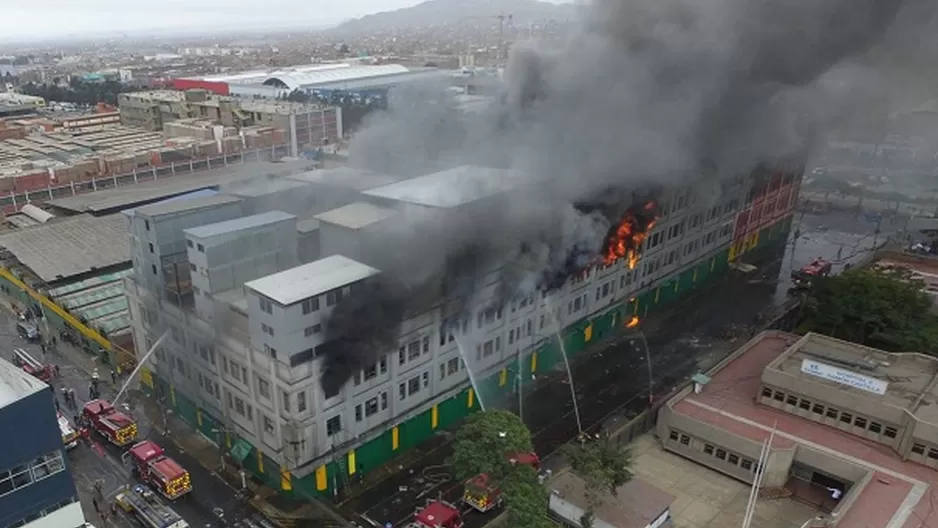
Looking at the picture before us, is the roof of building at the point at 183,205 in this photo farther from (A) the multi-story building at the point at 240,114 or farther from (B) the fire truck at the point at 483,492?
(A) the multi-story building at the point at 240,114

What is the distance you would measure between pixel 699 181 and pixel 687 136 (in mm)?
5798

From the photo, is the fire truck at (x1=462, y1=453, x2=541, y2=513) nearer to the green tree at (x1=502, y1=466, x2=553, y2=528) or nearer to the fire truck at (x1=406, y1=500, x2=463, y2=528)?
the fire truck at (x1=406, y1=500, x2=463, y2=528)

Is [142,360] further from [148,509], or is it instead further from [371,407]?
[371,407]

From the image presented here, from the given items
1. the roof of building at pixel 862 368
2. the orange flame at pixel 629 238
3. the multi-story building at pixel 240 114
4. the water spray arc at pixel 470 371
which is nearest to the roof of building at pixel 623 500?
the water spray arc at pixel 470 371

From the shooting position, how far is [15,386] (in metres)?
16.0

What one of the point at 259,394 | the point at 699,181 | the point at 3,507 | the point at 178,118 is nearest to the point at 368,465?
the point at 259,394

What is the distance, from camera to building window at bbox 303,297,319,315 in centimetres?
2134

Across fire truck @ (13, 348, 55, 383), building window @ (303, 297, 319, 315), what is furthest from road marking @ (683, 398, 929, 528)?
fire truck @ (13, 348, 55, 383)

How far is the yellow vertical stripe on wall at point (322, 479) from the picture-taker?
23188 mm

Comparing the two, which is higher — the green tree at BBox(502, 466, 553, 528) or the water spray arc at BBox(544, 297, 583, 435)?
the green tree at BBox(502, 466, 553, 528)

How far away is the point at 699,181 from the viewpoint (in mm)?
36906

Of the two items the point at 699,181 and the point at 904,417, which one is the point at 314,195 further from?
the point at 904,417

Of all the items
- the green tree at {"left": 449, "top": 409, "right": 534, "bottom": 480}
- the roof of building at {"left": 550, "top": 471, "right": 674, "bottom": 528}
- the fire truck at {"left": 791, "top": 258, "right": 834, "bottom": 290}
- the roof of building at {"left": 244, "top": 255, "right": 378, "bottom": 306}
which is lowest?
the fire truck at {"left": 791, "top": 258, "right": 834, "bottom": 290}

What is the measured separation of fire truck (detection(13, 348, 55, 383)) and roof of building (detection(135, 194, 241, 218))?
1094 cm
